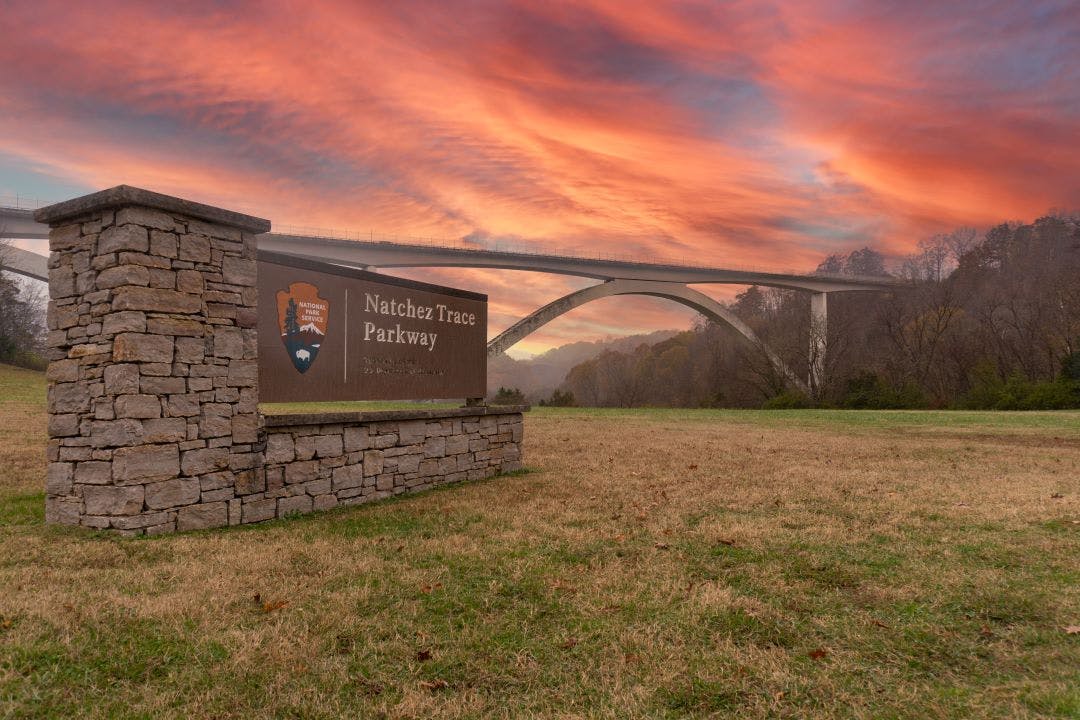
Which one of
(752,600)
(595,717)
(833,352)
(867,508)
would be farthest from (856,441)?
(833,352)

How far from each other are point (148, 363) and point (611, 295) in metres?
48.9

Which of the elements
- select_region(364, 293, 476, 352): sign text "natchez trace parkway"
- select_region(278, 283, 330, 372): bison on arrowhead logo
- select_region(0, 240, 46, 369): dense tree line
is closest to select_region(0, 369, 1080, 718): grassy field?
select_region(278, 283, 330, 372): bison on arrowhead logo

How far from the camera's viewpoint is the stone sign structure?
5.64m

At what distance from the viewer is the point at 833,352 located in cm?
4212

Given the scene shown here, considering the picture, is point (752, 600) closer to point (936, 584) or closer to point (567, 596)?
point (567, 596)

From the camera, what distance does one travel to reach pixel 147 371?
5680 mm

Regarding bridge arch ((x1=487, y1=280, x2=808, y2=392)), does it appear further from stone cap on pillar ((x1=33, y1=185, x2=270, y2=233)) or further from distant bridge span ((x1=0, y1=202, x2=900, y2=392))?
stone cap on pillar ((x1=33, y1=185, x2=270, y2=233))

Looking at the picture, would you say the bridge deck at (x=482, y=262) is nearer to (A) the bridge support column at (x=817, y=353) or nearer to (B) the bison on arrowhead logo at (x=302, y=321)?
(A) the bridge support column at (x=817, y=353)

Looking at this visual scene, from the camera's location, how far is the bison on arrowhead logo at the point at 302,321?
274 inches

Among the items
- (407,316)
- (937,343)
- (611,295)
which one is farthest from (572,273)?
(407,316)

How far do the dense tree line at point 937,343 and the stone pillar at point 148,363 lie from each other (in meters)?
34.0

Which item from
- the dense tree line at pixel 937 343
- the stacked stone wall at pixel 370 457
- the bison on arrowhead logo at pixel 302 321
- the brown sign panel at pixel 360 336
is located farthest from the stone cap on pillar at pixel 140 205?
the dense tree line at pixel 937 343

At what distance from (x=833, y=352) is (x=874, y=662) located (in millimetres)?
42608

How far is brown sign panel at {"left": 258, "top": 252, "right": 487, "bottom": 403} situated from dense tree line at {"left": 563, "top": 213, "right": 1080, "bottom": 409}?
30323 millimetres
